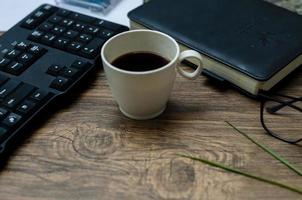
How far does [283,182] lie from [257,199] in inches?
1.4

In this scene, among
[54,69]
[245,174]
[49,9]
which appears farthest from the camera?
[49,9]

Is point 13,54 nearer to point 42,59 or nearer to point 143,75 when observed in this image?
point 42,59

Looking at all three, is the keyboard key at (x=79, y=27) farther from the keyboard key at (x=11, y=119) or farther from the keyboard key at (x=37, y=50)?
the keyboard key at (x=11, y=119)

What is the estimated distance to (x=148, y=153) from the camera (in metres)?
0.46

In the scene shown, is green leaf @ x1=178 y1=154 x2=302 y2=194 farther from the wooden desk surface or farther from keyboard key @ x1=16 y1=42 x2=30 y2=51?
keyboard key @ x1=16 y1=42 x2=30 y2=51

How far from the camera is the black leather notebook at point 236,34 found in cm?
50

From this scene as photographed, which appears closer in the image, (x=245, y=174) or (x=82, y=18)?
(x=245, y=174)

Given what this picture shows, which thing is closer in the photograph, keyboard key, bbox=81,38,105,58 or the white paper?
keyboard key, bbox=81,38,105,58

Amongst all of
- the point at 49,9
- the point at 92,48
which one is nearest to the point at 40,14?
the point at 49,9

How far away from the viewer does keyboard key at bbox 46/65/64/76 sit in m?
0.53

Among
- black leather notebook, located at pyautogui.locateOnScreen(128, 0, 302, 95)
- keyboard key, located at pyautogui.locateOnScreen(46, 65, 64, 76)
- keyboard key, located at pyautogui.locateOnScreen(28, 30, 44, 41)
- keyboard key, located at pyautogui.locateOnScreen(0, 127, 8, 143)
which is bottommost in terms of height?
keyboard key, located at pyautogui.locateOnScreen(0, 127, 8, 143)

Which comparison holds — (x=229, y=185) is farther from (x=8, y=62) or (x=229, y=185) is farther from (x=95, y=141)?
(x=8, y=62)

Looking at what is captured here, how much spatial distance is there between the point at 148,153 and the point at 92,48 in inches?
7.2

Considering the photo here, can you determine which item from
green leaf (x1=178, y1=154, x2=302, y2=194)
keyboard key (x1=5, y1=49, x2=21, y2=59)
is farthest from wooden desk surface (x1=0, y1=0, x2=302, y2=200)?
keyboard key (x1=5, y1=49, x2=21, y2=59)
